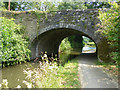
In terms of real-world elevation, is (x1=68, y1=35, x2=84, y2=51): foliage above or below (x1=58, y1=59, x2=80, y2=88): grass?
below

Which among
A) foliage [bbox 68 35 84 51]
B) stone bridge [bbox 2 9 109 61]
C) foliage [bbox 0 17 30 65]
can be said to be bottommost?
foliage [bbox 68 35 84 51]

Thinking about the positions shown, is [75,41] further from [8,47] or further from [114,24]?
[114,24]

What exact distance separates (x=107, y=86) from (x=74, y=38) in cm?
1975

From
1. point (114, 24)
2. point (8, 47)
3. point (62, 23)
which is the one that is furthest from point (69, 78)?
point (62, 23)

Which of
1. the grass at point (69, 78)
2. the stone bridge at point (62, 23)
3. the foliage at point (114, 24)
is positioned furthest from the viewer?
the stone bridge at point (62, 23)

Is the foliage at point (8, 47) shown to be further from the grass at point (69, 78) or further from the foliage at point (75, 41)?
the foliage at point (75, 41)

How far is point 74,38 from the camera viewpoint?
73.6ft

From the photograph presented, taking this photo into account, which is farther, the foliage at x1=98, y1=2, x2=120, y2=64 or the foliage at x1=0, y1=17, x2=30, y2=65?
the foliage at x1=0, y1=17, x2=30, y2=65

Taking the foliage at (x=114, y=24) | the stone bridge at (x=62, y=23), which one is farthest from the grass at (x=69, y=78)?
the stone bridge at (x=62, y=23)

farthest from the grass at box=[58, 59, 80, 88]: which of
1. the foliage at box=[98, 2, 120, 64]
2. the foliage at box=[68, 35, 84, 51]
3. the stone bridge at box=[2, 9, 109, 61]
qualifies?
the foliage at box=[68, 35, 84, 51]

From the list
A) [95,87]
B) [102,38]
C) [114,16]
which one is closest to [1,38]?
[95,87]

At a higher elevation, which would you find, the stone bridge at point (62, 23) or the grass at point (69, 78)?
the stone bridge at point (62, 23)

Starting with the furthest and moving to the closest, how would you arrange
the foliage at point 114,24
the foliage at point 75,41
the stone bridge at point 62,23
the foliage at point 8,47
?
the foliage at point 75,41 < the stone bridge at point 62,23 < the foliage at point 8,47 < the foliage at point 114,24

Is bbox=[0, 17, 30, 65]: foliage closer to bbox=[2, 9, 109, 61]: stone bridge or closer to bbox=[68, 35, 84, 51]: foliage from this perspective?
bbox=[2, 9, 109, 61]: stone bridge
